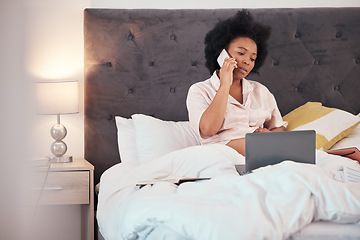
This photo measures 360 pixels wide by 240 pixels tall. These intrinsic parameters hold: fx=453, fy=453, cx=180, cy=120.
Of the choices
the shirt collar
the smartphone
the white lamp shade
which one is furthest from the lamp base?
the smartphone

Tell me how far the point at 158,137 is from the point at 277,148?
1033mm

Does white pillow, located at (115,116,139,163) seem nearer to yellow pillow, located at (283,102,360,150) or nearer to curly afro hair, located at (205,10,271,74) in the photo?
curly afro hair, located at (205,10,271,74)

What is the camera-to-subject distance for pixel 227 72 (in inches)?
97.2

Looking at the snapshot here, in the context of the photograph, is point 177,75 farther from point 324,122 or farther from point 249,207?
point 249,207

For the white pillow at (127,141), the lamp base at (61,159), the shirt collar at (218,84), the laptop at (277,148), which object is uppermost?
the shirt collar at (218,84)

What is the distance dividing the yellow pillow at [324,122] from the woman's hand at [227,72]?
1.64ft

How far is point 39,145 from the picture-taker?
406 mm

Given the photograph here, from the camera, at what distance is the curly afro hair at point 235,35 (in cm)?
262

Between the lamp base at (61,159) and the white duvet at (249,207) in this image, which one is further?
the lamp base at (61,159)

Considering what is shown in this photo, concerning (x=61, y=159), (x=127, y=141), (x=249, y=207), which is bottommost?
(x=61, y=159)

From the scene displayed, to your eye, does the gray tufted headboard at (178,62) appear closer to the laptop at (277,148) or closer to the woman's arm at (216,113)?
the woman's arm at (216,113)

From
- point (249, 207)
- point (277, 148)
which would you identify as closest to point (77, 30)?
point (277, 148)

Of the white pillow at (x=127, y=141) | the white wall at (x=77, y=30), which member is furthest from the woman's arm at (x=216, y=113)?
the white wall at (x=77, y=30)

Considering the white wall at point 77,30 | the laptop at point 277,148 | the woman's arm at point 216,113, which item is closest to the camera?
the laptop at point 277,148
